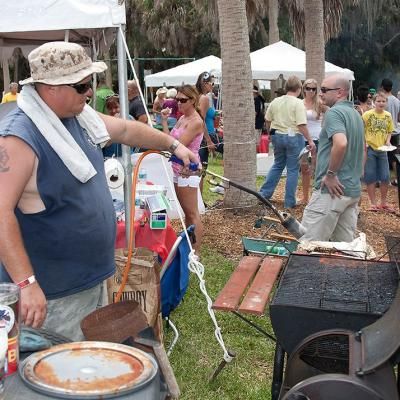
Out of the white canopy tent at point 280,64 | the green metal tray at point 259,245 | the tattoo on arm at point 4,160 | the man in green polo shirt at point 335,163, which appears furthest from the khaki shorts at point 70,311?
the white canopy tent at point 280,64

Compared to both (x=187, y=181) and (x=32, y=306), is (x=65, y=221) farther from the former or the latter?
(x=187, y=181)

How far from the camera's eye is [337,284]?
3127 millimetres

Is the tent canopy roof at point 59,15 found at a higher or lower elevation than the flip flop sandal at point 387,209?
higher

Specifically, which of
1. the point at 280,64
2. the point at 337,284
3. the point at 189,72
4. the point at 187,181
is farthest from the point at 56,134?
the point at 189,72

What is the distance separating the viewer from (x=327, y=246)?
4.43 m

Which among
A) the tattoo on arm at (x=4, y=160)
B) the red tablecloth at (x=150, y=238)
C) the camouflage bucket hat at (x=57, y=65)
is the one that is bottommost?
the red tablecloth at (x=150, y=238)

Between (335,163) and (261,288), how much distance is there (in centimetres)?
163

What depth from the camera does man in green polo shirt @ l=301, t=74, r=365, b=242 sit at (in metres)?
4.89

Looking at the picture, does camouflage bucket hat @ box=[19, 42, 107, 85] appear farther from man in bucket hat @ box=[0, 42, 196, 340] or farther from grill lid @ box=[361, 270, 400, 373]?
grill lid @ box=[361, 270, 400, 373]

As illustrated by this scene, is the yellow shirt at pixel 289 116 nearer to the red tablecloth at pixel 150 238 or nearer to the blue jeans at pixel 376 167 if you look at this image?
the blue jeans at pixel 376 167

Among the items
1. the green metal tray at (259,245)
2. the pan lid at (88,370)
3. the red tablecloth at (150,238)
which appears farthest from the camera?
the green metal tray at (259,245)

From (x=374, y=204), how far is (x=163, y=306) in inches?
225

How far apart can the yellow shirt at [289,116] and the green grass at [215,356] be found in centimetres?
385

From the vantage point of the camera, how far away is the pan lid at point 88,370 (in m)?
1.44
